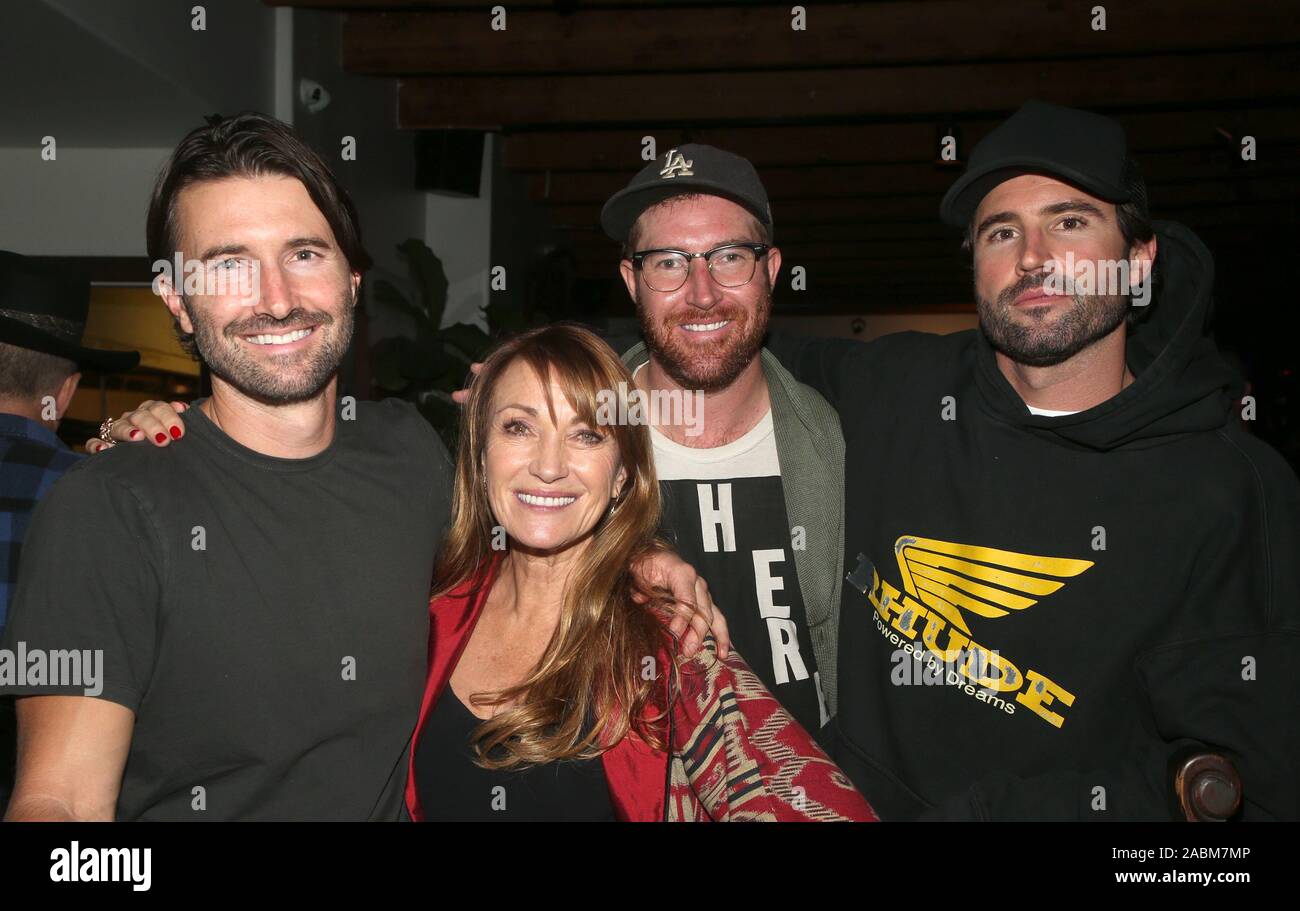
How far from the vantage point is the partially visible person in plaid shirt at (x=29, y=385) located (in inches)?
97.5

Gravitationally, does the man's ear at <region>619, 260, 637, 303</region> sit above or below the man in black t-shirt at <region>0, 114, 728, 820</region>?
above

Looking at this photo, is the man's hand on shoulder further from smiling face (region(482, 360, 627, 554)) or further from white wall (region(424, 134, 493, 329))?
white wall (region(424, 134, 493, 329))

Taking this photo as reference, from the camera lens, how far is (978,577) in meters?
2.00

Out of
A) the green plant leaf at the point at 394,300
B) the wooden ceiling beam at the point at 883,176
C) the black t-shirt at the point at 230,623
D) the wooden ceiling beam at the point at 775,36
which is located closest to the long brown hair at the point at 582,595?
the black t-shirt at the point at 230,623

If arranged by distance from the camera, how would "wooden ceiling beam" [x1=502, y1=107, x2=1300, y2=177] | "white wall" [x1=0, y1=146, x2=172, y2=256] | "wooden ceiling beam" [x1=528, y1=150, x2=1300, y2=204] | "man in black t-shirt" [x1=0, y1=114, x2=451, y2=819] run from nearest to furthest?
1. "man in black t-shirt" [x1=0, y1=114, x2=451, y2=819]
2. "white wall" [x1=0, y1=146, x2=172, y2=256]
3. "wooden ceiling beam" [x1=502, y1=107, x2=1300, y2=177]
4. "wooden ceiling beam" [x1=528, y1=150, x2=1300, y2=204]

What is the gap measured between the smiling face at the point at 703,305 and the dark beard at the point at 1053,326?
2.05 feet

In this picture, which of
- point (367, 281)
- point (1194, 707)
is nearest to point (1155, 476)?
point (1194, 707)

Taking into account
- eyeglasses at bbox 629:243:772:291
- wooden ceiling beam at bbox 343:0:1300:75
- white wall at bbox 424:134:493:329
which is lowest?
eyeglasses at bbox 629:243:772:291

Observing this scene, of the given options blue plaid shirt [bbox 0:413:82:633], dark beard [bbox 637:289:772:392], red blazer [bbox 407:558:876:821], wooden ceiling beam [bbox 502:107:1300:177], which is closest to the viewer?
red blazer [bbox 407:558:876:821]

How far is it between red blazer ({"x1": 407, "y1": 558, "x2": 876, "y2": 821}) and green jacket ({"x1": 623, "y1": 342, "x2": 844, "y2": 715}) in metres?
0.43

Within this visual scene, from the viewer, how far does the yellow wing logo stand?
195cm

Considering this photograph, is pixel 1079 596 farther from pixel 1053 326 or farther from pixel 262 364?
pixel 262 364

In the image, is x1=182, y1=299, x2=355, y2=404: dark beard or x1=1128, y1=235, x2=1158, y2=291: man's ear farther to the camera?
x1=1128, y1=235, x2=1158, y2=291: man's ear

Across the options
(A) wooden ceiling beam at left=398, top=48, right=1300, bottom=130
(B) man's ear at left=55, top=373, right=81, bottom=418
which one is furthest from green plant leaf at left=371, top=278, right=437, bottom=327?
(B) man's ear at left=55, top=373, right=81, bottom=418
